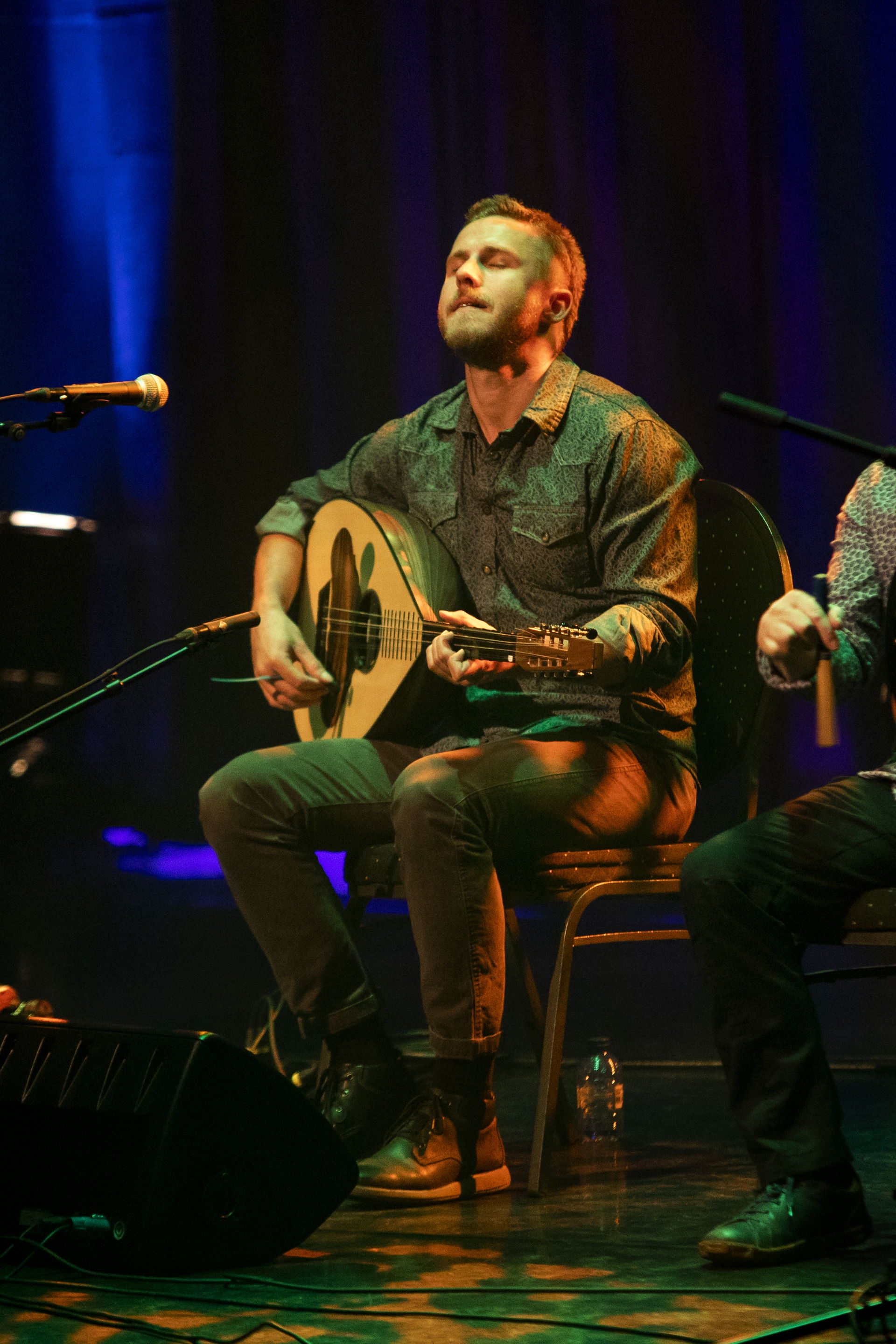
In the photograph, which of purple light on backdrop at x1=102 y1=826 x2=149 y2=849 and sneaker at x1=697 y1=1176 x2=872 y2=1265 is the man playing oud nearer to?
sneaker at x1=697 y1=1176 x2=872 y2=1265

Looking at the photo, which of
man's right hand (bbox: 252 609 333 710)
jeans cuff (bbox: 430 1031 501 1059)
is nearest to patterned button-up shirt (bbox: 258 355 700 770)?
man's right hand (bbox: 252 609 333 710)

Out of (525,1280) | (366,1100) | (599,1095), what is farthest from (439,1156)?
(599,1095)

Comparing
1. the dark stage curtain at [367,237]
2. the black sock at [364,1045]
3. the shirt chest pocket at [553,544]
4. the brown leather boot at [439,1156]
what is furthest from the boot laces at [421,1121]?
the dark stage curtain at [367,237]

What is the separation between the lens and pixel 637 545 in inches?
86.9

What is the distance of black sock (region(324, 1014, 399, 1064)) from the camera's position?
212 centimetres

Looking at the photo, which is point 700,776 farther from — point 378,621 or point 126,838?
point 126,838

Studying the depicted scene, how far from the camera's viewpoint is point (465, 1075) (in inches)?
78.2

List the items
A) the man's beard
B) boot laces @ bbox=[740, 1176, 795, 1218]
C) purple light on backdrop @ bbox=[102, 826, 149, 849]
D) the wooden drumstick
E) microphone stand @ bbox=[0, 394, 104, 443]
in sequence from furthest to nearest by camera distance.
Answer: purple light on backdrop @ bbox=[102, 826, 149, 849]
the man's beard
microphone stand @ bbox=[0, 394, 104, 443]
boot laces @ bbox=[740, 1176, 795, 1218]
the wooden drumstick

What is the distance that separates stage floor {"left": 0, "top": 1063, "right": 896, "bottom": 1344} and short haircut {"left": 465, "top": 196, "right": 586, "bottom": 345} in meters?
1.41

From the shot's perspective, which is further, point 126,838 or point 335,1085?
point 126,838

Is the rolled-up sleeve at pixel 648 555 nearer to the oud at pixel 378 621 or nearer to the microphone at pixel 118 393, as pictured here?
the oud at pixel 378 621

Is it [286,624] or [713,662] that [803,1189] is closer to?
[713,662]

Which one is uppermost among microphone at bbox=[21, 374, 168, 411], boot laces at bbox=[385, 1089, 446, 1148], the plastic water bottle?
microphone at bbox=[21, 374, 168, 411]

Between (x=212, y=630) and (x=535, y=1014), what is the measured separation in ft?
2.79
